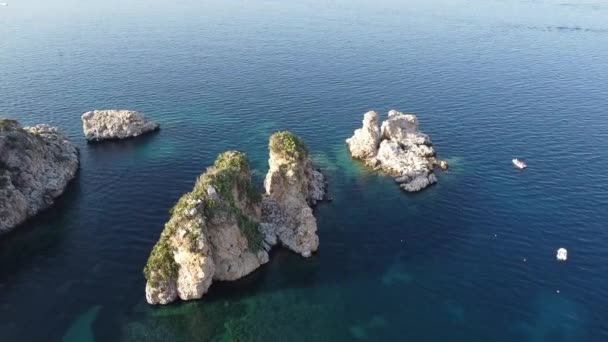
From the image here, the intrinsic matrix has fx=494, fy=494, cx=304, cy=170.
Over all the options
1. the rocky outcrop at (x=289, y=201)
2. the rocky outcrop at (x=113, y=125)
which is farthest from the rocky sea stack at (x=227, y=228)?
the rocky outcrop at (x=113, y=125)

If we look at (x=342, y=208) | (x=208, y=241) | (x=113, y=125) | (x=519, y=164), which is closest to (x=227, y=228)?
(x=208, y=241)

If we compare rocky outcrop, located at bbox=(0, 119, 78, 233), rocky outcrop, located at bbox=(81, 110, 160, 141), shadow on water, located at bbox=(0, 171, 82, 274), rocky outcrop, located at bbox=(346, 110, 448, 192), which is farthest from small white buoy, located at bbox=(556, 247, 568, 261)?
rocky outcrop, located at bbox=(81, 110, 160, 141)

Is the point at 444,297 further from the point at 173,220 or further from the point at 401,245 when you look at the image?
the point at 173,220

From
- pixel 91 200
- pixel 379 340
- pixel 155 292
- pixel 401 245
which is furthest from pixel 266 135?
pixel 379 340

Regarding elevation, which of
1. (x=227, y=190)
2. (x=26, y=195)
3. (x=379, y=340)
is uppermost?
(x=227, y=190)


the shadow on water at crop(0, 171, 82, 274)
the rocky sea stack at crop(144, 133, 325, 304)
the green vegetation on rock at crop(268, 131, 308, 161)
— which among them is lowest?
the shadow on water at crop(0, 171, 82, 274)

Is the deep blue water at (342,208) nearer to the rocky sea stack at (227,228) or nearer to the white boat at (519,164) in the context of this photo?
the white boat at (519,164)

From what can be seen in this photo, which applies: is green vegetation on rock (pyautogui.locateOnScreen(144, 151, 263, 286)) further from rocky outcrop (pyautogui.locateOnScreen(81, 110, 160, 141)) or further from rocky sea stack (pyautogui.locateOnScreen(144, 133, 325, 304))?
rocky outcrop (pyautogui.locateOnScreen(81, 110, 160, 141))
